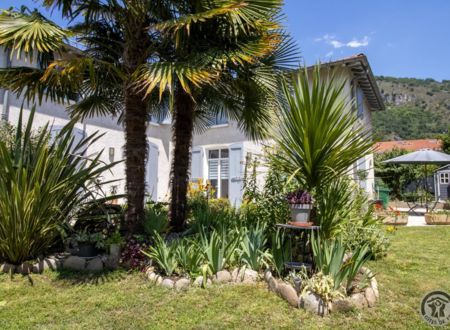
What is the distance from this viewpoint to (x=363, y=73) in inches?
575

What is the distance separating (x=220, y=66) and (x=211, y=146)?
35.0 ft

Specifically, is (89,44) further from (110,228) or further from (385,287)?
(385,287)

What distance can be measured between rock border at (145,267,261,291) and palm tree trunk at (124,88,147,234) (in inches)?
77.7

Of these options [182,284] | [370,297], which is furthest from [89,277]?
[370,297]

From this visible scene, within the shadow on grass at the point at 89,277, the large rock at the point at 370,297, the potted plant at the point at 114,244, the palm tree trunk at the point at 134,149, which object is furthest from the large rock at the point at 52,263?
the large rock at the point at 370,297

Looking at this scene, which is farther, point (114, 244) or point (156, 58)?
point (156, 58)

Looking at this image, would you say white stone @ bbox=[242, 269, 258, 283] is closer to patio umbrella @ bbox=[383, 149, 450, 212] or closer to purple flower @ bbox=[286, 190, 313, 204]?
purple flower @ bbox=[286, 190, 313, 204]

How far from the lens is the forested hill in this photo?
65250mm

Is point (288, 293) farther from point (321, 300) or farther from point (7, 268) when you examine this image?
point (7, 268)

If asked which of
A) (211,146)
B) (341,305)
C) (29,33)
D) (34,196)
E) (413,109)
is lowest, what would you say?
(341,305)

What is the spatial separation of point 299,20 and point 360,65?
19.0 ft

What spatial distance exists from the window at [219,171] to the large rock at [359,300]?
11968 millimetres

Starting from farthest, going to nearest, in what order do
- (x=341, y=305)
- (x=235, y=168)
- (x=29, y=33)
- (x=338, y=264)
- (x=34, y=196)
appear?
(x=235, y=168), (x=34, y=196), (x=29, y=33), (x=338, y=264), (x=341, y=305)

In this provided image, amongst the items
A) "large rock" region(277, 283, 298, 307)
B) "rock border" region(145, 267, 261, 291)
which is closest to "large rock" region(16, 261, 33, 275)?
"rock border" region(145, 267, 261, 291)
